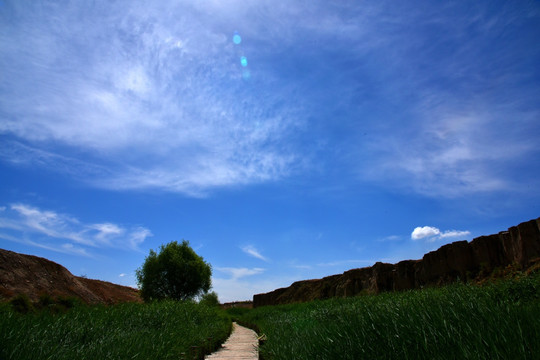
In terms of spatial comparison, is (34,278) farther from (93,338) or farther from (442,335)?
(442,335)

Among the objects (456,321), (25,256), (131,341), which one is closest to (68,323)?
(131,341)

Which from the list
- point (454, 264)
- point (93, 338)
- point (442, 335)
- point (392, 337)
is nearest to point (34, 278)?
point (93, 338)

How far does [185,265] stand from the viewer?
3762 centimetres

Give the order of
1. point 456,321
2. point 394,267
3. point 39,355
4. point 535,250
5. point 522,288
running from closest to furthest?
point 456,321 < point 39,355 < point 522,288 < point 535,250 < point 394,267

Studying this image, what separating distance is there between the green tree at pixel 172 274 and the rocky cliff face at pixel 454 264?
16859 mm

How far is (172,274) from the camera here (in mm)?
37281

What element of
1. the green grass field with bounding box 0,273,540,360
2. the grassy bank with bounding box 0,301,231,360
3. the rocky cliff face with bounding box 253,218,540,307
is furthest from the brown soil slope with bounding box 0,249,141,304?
the rocky cliff face with bounding box 253,218,540,307

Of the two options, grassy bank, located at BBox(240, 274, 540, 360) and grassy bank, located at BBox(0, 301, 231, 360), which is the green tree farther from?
grassy bank, located at BBox(240, 274, 540, 360)

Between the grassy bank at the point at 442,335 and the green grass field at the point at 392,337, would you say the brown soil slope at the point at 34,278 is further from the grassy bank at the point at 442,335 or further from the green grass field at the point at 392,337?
the grassy bank at the point at 442,335

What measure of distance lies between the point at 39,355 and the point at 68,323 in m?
3.23

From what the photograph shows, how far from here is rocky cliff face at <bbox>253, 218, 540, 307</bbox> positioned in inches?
769

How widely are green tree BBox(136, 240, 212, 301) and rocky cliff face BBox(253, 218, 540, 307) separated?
16859 millimetres

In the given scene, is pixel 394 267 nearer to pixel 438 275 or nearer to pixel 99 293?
pixel 438 275

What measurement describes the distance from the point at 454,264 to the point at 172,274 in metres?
28.3
